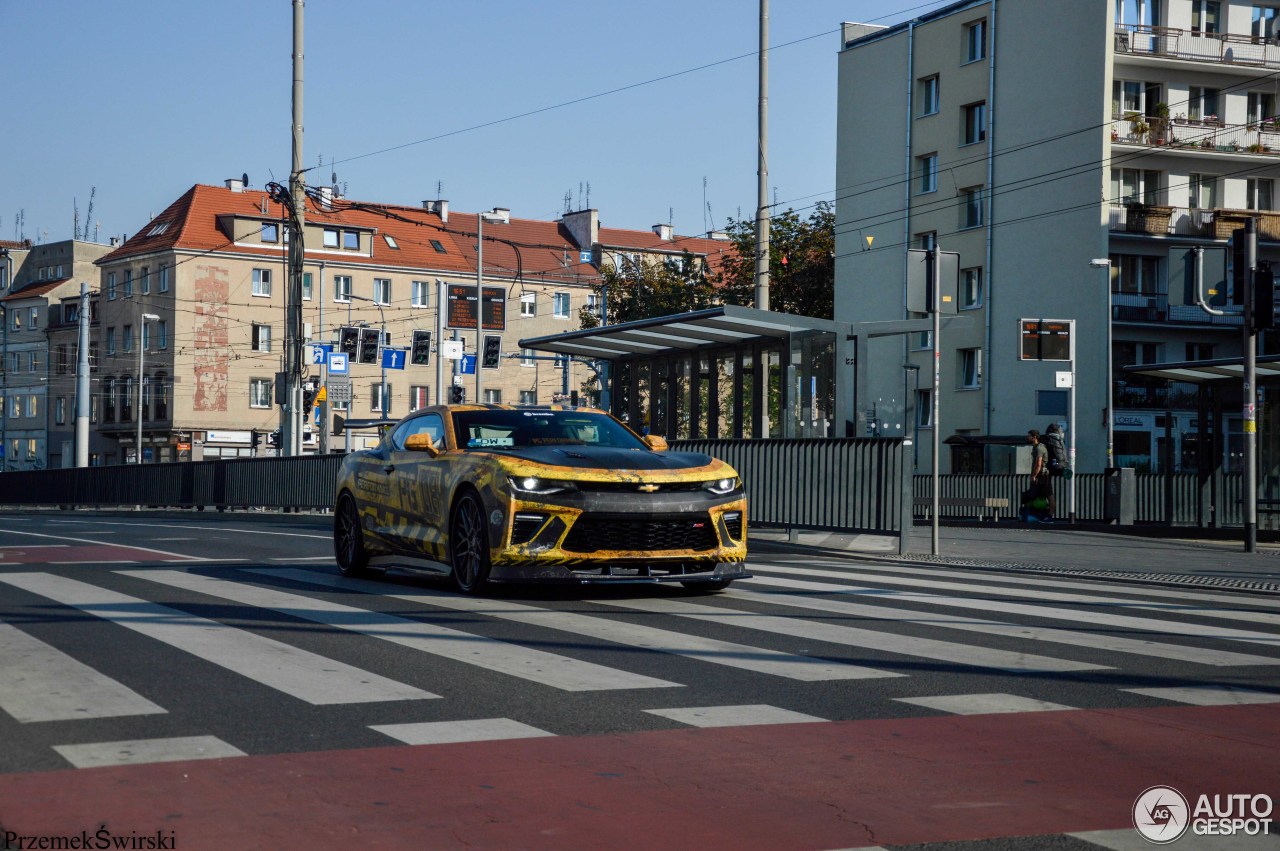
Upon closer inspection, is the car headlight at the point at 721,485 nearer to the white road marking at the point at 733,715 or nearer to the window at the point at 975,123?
the white road marking at the point at 733,715

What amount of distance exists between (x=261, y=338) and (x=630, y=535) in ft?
263

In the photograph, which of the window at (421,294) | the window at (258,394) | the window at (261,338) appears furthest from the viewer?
the window at (421,294)

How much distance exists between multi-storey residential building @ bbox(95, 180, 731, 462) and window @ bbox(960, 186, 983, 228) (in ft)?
108

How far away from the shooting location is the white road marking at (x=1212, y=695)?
688 cm

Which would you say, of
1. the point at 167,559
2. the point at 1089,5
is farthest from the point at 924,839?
the point at 1089,5

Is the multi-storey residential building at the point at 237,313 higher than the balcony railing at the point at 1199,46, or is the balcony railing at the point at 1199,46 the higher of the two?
the balcony railing at the point at 1199,46

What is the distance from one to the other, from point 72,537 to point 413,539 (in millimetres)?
10339

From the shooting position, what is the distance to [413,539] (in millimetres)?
12258

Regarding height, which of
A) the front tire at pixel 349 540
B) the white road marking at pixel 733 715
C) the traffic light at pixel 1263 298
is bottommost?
the white road marking at pixel 733 715

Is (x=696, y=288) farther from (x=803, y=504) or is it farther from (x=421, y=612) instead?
(x=421, y=612)

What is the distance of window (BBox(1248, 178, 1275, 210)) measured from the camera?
2192 inches

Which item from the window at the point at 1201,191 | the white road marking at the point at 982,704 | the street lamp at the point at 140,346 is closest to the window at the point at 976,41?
the window at the point at 1201,191

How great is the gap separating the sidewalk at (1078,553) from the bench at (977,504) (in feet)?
27.8

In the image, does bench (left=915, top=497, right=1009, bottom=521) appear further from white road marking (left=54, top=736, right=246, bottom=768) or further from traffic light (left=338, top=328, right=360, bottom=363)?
white road marking (left=54, top=736, right=246, bottom=768)
